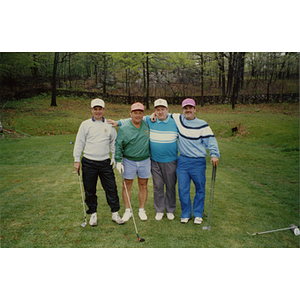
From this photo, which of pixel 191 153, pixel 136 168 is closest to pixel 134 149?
pixel 136 168

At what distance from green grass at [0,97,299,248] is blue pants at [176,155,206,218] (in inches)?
8.4

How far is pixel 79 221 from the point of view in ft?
11.4

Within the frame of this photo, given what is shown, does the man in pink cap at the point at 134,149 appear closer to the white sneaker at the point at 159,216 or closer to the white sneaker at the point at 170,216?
the white sneaker at the point at 159,216

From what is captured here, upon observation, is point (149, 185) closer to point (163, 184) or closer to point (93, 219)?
point (163, 184)

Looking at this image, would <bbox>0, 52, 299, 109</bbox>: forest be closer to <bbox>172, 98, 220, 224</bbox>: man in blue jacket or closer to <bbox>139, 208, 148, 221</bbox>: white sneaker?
<bbox>172, 98, 220, 224</bbox>: man in blue jacket

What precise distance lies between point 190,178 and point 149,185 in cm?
71

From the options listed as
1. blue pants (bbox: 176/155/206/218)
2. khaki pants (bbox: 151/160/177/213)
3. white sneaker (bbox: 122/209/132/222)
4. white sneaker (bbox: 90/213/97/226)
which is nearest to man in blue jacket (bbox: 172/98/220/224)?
blue pants (bbox: 176/155/206/218)

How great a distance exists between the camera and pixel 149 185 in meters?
3.91

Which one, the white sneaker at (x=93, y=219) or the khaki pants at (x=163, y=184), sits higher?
the khaki pants at (x=163, y=184)

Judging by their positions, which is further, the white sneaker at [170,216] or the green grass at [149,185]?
the white sneaker at [170,216]

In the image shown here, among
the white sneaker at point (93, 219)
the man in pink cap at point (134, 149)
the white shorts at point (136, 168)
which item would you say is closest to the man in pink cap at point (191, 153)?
the man in pink cap at point (134, 149)

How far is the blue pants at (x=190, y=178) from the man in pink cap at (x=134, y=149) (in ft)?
1.58

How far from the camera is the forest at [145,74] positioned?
12.9 ft

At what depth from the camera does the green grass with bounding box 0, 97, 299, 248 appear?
3.34 metres
